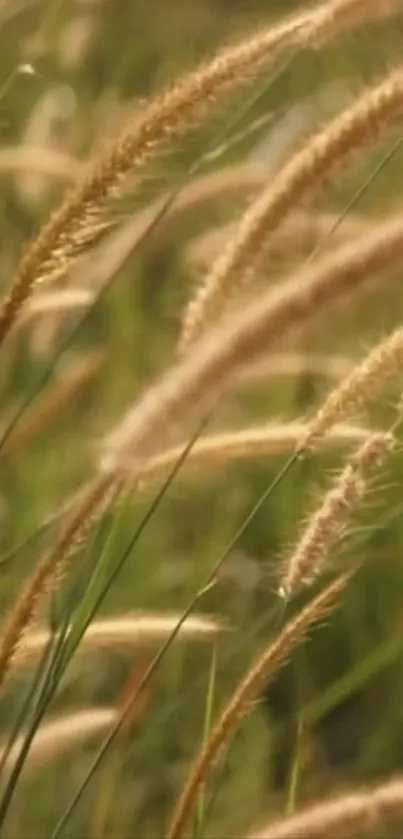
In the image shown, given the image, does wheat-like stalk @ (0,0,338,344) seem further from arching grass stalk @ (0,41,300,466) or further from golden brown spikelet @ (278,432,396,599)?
golden brown spikelet @ (278,432,396,599)

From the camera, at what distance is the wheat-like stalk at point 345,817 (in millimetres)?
506

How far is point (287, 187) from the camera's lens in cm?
46

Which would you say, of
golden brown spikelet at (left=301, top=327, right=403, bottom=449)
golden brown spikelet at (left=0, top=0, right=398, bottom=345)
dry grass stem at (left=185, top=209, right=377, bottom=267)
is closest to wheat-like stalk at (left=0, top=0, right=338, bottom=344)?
golden brown spikelet at (left=0, top=0, right=398, bottom=345)

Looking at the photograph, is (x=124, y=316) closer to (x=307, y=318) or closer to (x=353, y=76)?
(x=353, y=76)

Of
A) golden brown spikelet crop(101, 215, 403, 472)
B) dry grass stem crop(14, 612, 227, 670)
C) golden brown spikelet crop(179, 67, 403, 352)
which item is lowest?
dry grass stem crop(14, 612, 227, 670)

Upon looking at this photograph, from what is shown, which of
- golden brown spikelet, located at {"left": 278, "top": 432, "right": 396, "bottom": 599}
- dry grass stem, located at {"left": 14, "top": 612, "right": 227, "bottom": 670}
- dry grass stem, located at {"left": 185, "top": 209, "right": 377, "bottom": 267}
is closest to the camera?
golden brown spikelet, located at {"left": 278, "top": 432, "right": 396, "bottom": 599}

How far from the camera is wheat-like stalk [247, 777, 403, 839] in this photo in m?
0.51

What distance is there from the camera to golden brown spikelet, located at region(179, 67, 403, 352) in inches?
17.4

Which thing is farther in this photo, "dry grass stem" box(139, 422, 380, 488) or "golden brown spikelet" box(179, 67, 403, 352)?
"dry grass stem" box(139, 422, 380, 488)

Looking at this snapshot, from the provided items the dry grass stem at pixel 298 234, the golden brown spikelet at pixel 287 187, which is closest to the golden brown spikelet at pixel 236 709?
the golden brown spikelet at pixel 287 187

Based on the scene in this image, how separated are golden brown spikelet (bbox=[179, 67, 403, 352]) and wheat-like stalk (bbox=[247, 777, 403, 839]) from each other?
18 cm

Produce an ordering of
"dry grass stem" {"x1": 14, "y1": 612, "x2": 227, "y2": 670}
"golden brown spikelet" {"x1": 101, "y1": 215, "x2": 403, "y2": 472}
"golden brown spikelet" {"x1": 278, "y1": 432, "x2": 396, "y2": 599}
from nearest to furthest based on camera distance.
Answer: "golden brown spikelet" {"x1": 101, "y1": 215, "x2": 403, "y2": 472} → "golden brown spikelet" {"x1": 278, "y1": 432, "x2": 396, "y2": 599} → "dry grass stem" {"x1": 14, "y1": 612, "x2": 227, "y2": 670}

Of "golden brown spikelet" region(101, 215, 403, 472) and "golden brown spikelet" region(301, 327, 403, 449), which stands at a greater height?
"golden brown spikelet" region(101, 215, 403, 472)

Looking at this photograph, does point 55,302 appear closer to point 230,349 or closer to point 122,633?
point 122,633
